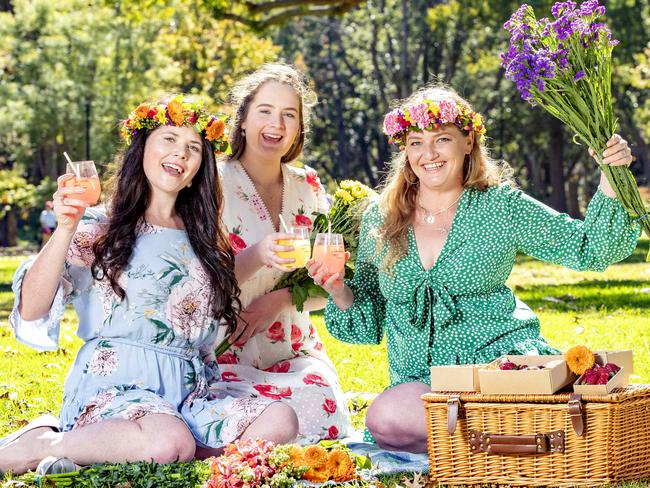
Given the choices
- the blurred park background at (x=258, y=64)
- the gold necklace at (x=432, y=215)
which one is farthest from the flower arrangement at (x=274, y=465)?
the blurred park background at (x=258, y=64)

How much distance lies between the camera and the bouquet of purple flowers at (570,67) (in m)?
4.54

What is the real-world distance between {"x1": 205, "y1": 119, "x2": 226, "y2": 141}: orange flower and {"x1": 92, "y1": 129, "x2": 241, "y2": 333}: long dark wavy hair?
45 millimetres

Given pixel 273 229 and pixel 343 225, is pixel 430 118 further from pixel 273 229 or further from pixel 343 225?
pixel 273 229

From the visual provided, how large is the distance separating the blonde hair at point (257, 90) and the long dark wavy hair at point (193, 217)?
895mm

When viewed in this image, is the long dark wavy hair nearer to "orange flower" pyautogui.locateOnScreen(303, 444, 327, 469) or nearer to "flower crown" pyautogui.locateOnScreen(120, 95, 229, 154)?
"flower crown" pyautogui.locateOnScreen(120, 95, 229, 154)

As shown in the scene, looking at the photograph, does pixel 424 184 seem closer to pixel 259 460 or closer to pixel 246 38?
pixel 259 460

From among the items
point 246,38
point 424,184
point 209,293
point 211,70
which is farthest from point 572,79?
point 211,70

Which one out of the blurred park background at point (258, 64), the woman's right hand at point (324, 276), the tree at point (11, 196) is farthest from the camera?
the tree at point (11, 196)

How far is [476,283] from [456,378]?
79 cm

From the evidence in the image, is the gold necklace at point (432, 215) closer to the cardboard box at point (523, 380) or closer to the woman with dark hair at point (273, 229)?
the woman with dark hair at point (273, 229)

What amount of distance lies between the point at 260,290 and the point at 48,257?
169cm

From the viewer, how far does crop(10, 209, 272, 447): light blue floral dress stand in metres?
4.98

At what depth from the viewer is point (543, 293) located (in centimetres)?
1323

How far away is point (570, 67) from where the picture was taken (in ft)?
14.9
